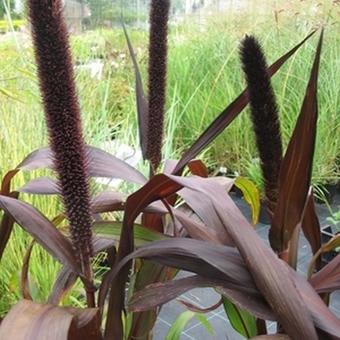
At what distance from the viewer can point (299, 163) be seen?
440mm

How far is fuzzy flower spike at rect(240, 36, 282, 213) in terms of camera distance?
45 cm

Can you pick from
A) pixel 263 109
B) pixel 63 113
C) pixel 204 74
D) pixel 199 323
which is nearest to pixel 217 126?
pixel 263 109

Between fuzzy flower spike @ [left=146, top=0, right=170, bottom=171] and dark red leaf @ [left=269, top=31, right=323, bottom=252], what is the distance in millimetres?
207

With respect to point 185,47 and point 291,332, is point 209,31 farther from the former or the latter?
point 291,332

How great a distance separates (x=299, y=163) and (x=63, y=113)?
20 cm

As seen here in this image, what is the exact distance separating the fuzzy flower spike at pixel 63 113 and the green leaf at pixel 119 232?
0.09 m

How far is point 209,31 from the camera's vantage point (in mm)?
3492

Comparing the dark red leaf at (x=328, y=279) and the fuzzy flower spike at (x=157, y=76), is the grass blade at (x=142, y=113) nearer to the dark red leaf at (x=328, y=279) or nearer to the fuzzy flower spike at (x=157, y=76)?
the fuzzy flower spike at (x=157, y=76)

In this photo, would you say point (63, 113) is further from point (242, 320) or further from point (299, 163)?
point (242, 320)

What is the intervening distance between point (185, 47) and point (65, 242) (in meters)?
3.06

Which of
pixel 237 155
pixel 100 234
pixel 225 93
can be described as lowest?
pixel 237 155

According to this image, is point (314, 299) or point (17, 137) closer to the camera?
point (314, 299)

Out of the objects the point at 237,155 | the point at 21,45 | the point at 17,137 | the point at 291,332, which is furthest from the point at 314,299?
the point at 237,155

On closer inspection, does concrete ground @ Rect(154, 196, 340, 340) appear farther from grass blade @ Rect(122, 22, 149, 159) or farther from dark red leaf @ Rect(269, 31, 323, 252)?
dark red leaf @ Rect(269, 31, 323, 252)
